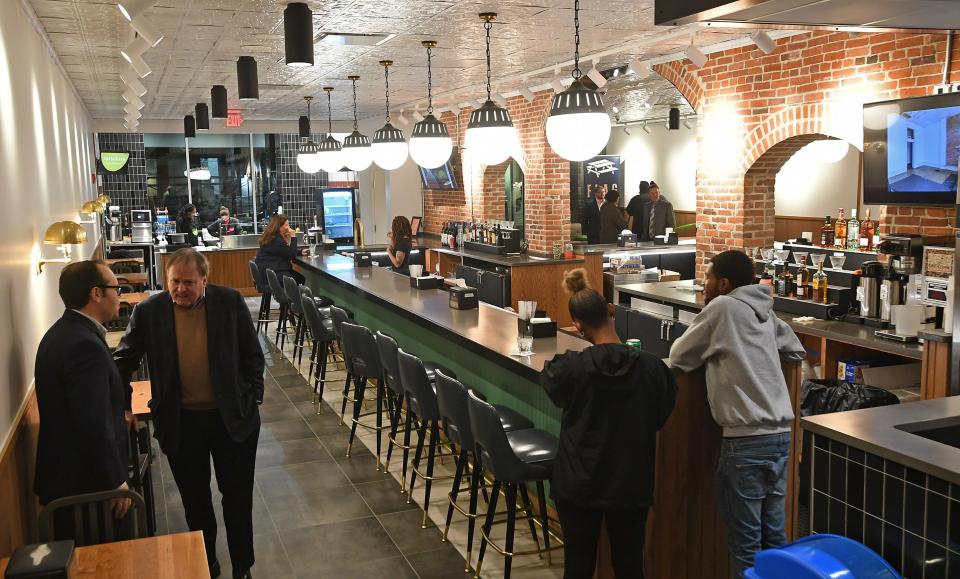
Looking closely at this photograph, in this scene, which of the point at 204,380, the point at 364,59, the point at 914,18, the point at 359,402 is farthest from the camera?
the point at 364,59

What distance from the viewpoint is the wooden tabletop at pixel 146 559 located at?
7.88 feet

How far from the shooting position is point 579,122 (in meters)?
4.13

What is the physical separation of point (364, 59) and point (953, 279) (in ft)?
17.1

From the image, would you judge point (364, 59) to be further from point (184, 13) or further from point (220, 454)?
point (220, 454)

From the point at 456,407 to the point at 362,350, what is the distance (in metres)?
1.71

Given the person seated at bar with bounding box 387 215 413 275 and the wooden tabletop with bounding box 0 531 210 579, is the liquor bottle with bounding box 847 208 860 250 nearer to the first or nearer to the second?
the person seated at bar with bounding box 387 215 413 275

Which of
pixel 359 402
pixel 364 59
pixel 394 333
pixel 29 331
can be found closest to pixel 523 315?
pixel 359 402

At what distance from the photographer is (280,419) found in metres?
6.74

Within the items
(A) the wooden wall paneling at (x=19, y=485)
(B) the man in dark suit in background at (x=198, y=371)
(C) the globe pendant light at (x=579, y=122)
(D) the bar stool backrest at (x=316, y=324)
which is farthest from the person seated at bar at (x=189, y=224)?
(C) the globe pendant light at (x=579, y=122)

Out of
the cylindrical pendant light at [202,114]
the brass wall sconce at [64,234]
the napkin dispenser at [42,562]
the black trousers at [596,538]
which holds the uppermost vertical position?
the cylindrical pendant light at [202,114]

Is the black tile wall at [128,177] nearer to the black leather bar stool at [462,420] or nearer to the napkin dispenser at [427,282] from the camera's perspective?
the napkin dispenser at [427,282]

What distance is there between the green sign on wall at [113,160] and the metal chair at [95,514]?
13180mm

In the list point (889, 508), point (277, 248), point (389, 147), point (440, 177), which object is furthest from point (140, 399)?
point (440, 177)

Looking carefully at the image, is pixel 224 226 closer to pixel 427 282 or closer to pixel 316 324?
pixel 316 324
